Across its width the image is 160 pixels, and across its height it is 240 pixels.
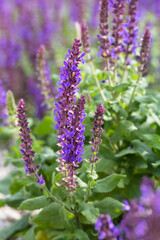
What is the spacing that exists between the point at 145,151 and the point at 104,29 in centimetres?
105

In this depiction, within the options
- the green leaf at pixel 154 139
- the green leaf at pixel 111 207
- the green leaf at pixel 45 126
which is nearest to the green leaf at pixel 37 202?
the green leaf at pixel 111 207

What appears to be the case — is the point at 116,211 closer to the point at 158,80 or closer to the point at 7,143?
the point at 7,143

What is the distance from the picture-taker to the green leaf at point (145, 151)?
2.69m

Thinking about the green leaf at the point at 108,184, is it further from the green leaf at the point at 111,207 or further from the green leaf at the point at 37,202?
the green leaf at the point at 37,202

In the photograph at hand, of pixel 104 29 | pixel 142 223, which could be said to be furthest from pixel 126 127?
pixel 142 223

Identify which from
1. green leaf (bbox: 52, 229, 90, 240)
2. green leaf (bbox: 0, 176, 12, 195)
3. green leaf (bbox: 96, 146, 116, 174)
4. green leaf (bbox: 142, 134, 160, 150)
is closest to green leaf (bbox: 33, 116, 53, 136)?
green leaf (bbox: 0, 176, 12, 195)

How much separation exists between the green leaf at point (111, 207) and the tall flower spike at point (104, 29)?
46.0 inches

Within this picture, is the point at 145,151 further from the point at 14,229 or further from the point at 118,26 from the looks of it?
the point at 14,229

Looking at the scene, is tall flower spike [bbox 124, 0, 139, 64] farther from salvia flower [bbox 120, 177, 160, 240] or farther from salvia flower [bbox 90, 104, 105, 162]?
salvia flower [bbox 120, 177, 160, 240]

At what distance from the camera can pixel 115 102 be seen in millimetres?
2760

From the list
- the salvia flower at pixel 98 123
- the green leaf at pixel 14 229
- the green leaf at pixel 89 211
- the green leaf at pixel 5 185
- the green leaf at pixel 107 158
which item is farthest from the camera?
the green leaf at pixel 5 185

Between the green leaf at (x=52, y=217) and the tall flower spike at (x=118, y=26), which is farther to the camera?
the tall flower spike at (x=118, y=26)

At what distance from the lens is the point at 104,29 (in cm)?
263

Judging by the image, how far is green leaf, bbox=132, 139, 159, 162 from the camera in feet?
8.83
